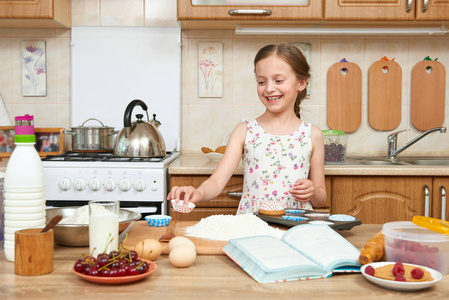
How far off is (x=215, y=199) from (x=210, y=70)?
0.85 m

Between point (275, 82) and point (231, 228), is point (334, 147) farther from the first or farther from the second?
point (231, 228)

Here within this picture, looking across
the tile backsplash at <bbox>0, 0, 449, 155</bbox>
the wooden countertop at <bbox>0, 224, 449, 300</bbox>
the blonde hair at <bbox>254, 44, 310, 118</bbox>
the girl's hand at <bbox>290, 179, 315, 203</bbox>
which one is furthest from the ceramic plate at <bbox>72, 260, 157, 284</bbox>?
the tile backsplash at <bbox>0, 0, 449, 155</bbox>

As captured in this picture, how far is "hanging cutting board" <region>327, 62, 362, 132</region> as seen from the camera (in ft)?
9.07

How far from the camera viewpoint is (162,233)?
1256 millimetres

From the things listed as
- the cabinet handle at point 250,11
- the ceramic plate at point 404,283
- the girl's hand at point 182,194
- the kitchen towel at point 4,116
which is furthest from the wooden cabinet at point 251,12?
the ceramic plate at point 404,283

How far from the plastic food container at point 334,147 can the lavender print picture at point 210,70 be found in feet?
2.35

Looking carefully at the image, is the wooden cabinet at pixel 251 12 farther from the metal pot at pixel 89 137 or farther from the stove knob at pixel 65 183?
the stove knob at pixel 65 183

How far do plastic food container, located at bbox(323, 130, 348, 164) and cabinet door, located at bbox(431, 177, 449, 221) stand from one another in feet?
1.37

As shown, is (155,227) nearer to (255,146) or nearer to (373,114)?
(255,146)

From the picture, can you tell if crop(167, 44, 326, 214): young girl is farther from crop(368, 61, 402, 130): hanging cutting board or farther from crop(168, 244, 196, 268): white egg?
crop(368, 61, 402, 130): hanging cutting board

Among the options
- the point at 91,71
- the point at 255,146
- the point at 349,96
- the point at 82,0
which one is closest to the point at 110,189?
the point at 255,146

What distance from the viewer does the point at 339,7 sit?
2402 millimetres

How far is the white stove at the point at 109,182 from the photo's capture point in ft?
7.08

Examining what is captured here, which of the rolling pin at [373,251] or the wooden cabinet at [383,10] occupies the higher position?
the wooden cabinet at [383,10]
